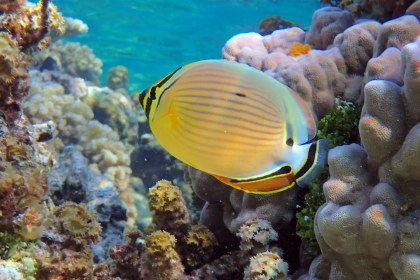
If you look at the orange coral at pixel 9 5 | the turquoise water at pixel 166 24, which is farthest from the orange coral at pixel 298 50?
the turquoise water at pixel 166 24

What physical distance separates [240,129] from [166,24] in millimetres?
25974

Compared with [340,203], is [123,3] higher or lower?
lower

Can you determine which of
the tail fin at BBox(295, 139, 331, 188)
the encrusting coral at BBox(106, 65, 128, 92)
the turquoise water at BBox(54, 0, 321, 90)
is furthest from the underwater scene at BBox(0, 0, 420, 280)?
the turquoise water at BBox(54, 0, 321, 90)

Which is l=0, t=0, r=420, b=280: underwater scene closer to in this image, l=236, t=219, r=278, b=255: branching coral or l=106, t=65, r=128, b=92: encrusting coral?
l=236, t=219, r=278, b=255: branching coral

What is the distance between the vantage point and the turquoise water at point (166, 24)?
23047 millimetres

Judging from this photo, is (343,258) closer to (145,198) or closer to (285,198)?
(285,198)

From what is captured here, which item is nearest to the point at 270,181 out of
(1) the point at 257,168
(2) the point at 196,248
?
(1) the point at 257,168

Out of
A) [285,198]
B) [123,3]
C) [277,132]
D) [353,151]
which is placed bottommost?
[123,3]

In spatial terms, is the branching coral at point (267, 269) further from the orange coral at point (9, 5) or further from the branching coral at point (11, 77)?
the orange coral at point (9, 5)

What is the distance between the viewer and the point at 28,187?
3018mm

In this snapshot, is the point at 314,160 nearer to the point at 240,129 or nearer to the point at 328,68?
the point at 240,129

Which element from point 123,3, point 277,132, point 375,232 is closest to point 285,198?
point 375,232

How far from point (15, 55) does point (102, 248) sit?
217 centimetres

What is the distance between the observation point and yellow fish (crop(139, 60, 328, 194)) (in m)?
1.53
